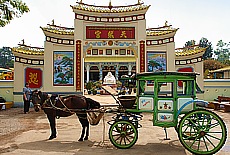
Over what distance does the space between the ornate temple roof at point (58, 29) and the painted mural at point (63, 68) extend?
1.15m

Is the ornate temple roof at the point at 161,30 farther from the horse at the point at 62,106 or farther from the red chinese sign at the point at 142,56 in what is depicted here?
the horse at the point at 62,106

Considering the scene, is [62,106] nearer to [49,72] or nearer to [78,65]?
[78,65]

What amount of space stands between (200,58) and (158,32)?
2.96 meters

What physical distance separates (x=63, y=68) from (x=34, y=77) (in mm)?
1754

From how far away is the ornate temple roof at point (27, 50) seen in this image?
13508 mm

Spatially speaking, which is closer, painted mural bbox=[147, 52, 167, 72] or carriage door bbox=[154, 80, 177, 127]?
carriage door bbox=[154, 80, 177, 127]

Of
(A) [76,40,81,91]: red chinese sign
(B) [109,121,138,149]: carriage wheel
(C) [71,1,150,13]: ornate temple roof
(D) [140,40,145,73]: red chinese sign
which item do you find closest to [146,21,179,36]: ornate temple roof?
(D) [140,40,145,73]: red chinese sign

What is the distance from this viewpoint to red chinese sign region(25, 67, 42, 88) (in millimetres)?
13656

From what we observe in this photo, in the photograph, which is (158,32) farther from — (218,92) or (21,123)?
(21,123)

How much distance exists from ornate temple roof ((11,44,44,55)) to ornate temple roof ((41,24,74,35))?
4.17 feet

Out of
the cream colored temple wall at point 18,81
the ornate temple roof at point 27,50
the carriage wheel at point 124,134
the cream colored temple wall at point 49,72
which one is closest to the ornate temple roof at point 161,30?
the cream colored temple wall at point 49,72

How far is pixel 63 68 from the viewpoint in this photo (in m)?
13.8

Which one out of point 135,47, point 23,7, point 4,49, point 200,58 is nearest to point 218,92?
point 200,58

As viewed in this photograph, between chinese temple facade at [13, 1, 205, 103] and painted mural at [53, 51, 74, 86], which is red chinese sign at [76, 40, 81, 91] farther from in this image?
painted mural at [53, 51, 74, 86]
